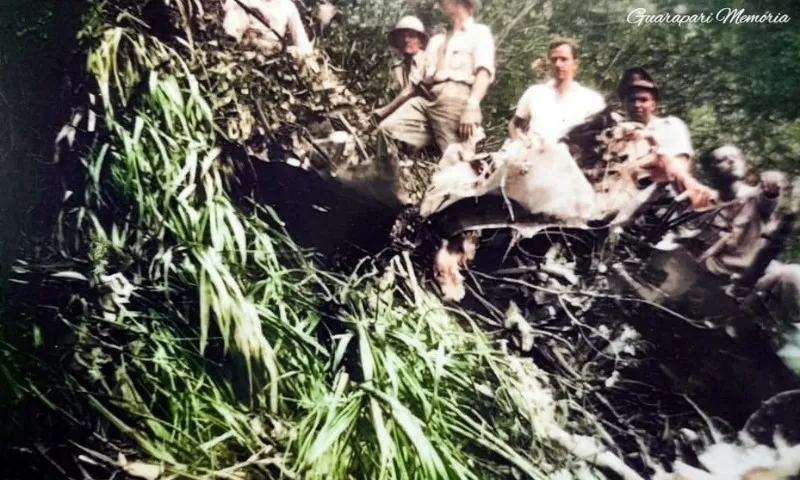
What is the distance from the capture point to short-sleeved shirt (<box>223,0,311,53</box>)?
1419 mm

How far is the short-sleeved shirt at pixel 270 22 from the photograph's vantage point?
1419mm

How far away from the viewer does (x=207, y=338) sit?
1384 millimetres

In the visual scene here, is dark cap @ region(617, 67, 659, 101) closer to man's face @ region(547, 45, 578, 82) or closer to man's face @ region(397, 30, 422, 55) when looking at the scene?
man's face @ region(547, 45, 578, 82)

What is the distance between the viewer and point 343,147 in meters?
1.43

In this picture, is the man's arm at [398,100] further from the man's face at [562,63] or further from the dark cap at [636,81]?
the dark cap at [636,81]

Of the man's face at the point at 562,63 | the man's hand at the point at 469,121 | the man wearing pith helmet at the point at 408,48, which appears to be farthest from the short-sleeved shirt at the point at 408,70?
the man's face at the point at 562,63

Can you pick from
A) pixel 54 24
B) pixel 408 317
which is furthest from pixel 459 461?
pixel 54 24

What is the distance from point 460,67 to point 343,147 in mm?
245

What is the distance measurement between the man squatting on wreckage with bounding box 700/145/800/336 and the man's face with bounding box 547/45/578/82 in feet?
0.88

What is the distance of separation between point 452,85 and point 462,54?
54 mm

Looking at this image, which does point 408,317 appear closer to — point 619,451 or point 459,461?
point 459,461

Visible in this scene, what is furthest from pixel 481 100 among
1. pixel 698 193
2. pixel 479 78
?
pixel 698 193

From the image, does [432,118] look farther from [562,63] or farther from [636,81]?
[636,81]

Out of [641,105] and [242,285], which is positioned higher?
[641,105]
